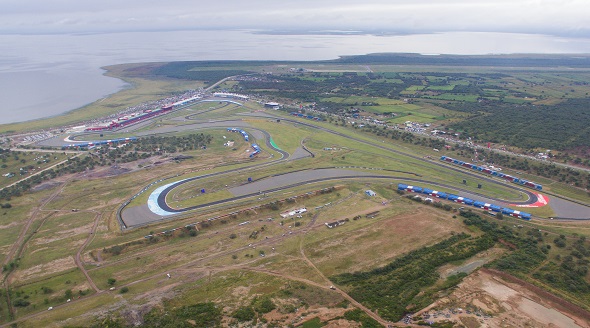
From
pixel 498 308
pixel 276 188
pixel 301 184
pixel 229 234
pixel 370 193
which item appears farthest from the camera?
pixel 301 184

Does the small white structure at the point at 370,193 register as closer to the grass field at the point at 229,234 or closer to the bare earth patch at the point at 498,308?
the grass field at the point at 229,234

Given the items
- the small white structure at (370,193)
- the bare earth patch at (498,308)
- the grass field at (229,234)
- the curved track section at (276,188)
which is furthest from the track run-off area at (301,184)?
the bare earth patch at (498,308)

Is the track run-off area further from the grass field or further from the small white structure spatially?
the small white structure

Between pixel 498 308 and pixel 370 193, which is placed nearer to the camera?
pixel 498 308

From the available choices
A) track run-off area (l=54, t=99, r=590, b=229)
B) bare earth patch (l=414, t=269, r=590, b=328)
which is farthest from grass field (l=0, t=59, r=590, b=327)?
bare earth patch (l=414, t=269, r=590, b=328)

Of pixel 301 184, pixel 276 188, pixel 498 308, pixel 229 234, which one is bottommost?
pixel 498 308

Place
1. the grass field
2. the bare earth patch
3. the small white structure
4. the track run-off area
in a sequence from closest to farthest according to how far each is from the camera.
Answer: the bare earth patch, the grass field, the track run-off area, the small white structure

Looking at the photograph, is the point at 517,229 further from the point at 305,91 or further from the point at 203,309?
the point at 305,91

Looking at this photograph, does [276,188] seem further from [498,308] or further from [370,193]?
[498,308]

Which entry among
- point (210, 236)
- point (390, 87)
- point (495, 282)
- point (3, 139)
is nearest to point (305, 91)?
point (390, 87)

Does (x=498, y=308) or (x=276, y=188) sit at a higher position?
(x=276, y=188)

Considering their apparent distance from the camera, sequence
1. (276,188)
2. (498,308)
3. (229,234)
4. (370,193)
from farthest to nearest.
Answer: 1. (276,188)
2. (370,193)
3. (229,234)
4. (498,308)

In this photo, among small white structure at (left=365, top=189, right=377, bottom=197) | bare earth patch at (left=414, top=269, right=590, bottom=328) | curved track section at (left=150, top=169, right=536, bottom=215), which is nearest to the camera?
bare earth patch at (left=414, top=269, right=590, bottom=328)

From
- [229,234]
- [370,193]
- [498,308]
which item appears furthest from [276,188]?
[498,308]
